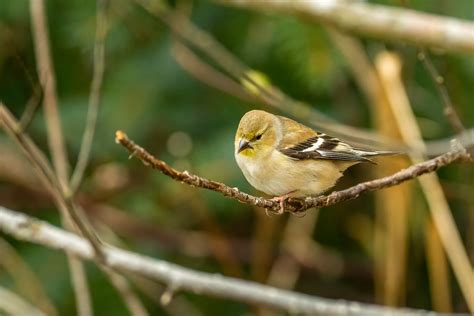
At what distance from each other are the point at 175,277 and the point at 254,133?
4.27 feet

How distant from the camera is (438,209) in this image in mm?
4012

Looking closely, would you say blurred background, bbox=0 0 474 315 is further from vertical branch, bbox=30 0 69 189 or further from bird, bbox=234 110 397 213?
bird, bbox=234 110 397 213

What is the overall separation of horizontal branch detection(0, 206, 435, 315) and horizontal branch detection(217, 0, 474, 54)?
130cm

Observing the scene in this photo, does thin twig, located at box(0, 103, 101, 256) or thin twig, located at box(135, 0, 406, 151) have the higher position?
thin twig, located at box(135, 0, 406, 151)

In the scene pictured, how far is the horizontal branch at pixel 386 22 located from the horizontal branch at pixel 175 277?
1.30m

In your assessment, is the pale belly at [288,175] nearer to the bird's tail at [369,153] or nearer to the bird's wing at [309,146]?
the bird's wing at [309,146]

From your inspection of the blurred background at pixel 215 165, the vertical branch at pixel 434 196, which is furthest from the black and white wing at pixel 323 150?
the blurred background at pixel 215 165

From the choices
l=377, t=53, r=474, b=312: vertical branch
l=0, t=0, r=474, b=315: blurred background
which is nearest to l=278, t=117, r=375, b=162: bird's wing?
l=377, t=53, r=474, b=312: vertical branch

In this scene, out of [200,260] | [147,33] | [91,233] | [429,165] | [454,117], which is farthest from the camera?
[200,260]

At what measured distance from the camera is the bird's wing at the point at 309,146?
3021mm

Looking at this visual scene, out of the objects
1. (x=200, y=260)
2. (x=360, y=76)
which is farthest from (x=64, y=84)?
(x=360, y=76)

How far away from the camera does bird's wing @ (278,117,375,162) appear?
3021mm

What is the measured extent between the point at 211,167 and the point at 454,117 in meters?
2.09

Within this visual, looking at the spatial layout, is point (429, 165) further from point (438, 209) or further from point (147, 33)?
A: point (147, 33)
